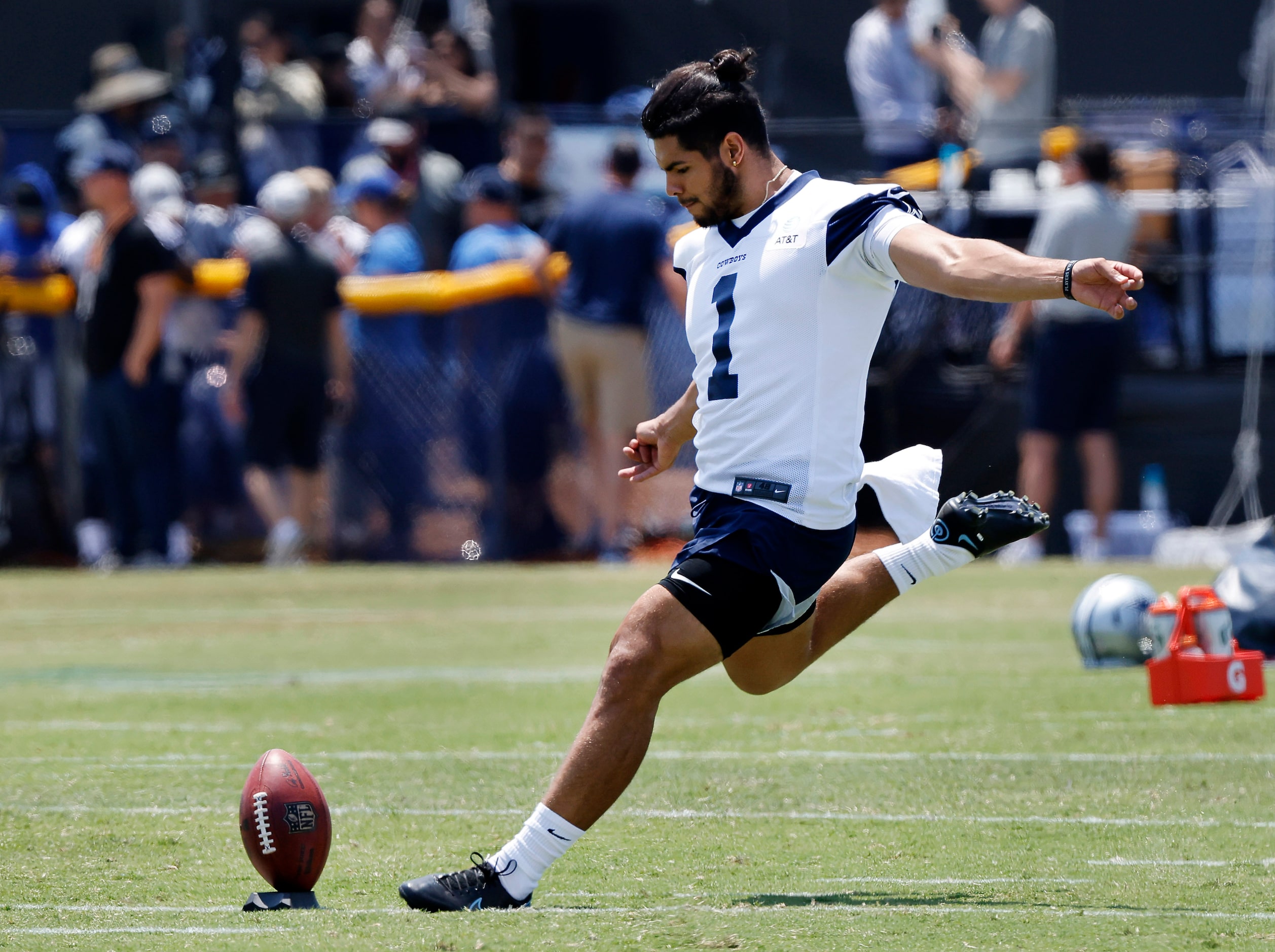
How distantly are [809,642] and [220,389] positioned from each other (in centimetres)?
1233

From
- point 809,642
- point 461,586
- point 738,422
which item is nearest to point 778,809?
point 809,642

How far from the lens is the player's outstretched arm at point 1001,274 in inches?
183

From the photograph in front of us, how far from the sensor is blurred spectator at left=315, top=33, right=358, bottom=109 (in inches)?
773

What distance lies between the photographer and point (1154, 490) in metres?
15.9

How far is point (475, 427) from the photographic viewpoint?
17031mm

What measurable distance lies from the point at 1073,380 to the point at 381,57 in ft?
26.2

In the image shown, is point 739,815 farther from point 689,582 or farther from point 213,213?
point 213,213

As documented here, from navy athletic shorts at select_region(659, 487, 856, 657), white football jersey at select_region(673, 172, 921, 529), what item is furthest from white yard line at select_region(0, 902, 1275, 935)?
white football jersey at select_region(673, 172, 921, 529)

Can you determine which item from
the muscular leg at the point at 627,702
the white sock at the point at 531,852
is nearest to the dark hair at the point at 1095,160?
the muscular leg at the point at 627,702

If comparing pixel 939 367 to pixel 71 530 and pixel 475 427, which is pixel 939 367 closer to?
pixel 475 427

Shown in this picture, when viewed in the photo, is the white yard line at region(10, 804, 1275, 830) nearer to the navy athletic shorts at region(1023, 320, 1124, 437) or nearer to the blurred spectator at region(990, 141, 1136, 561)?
Answer: the blurred spectator at region(990, 141, 1136, 561)

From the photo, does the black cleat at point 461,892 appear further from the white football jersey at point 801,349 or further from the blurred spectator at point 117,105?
the blurred spectator at point 117,105

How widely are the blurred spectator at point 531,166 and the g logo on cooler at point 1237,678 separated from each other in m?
9.37

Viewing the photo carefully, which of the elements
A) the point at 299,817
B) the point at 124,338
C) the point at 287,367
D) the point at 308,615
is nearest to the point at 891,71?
the point at 287,367
